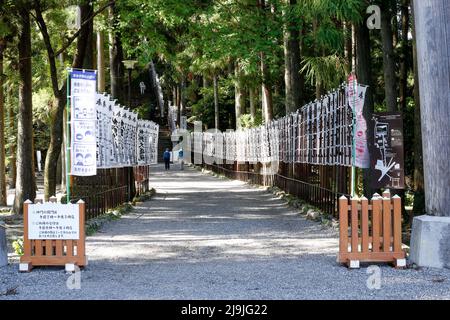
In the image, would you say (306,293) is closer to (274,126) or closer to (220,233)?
(220,233)

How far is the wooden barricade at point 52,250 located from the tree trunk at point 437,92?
181 inches

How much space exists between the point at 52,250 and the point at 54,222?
39 cm

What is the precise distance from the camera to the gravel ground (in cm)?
712

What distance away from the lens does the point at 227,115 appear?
50.0 meters

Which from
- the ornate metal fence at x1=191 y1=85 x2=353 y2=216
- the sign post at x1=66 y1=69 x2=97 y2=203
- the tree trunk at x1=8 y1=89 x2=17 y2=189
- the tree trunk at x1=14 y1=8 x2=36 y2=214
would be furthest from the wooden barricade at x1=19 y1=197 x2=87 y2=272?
the tree trunk at x1=8 y1=89 x2=17 y2=189

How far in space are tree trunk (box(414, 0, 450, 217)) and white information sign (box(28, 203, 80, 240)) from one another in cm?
466

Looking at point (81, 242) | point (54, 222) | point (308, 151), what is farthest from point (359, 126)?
point (308, 151)

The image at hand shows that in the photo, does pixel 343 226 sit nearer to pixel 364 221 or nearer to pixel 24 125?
pixel 364 221

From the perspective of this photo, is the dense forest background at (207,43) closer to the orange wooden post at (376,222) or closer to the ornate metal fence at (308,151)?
the ornate metal fence at (308,151)

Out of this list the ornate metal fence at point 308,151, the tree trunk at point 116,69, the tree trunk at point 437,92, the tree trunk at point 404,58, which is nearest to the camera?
the tree trunk at point 437,92

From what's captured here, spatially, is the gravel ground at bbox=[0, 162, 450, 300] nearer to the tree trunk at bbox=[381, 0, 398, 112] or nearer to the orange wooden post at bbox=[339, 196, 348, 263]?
the orange wooden post at bbox=[339, 196, 348, 263]

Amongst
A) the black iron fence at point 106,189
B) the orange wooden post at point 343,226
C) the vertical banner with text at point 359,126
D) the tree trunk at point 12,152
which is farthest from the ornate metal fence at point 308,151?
the tree trunk at point 12,152

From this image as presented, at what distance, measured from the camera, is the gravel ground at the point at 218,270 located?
23.4 feet
